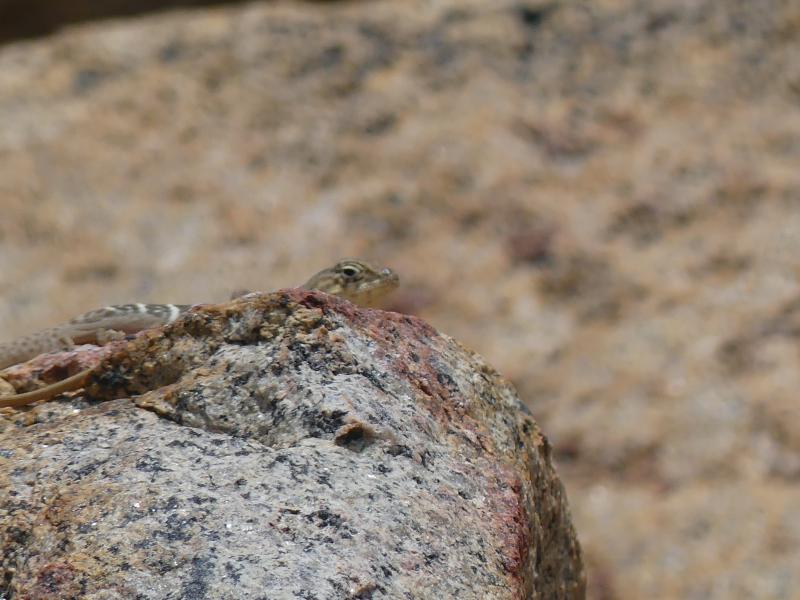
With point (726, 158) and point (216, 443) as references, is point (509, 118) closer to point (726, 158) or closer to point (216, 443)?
point (726, 158)

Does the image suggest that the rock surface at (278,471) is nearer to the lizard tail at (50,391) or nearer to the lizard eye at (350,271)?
the lizard tail at (50,391)

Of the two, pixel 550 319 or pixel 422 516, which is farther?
pixel 550 319

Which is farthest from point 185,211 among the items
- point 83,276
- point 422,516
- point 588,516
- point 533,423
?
point 422,516

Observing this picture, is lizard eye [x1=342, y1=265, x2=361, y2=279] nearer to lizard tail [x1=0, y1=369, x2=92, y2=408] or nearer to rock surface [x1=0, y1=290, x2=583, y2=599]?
rock surface [x1=0, y1=290, x2=583, y2=599]

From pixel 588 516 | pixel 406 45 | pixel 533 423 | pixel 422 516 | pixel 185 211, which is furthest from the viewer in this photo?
pixel 406 45

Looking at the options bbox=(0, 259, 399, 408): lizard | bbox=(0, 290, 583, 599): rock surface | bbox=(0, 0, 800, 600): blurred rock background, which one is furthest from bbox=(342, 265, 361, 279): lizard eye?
bbox=(0, 0, 800, 600): blurred rock background

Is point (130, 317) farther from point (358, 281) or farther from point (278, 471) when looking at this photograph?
point (278, 471)

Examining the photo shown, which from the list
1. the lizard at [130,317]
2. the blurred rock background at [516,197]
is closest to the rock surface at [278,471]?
the lizard at [130,317]
